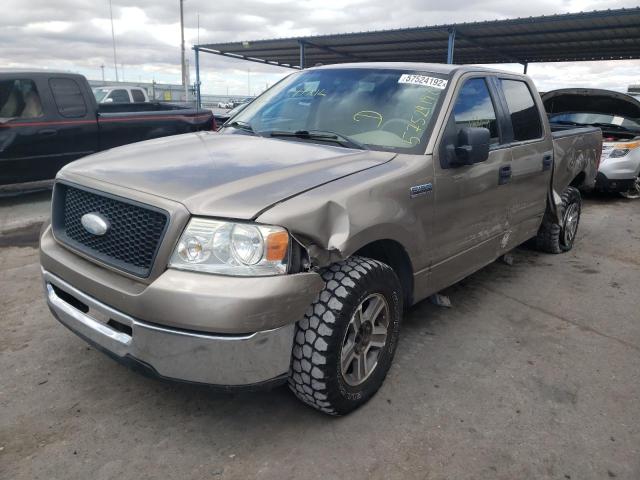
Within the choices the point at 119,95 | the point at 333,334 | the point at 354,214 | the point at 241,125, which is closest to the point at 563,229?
the point at 241,125

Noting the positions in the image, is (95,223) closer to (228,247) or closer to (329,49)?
(228,247)

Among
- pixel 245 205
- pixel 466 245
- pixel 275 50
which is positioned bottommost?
pixel 466 245

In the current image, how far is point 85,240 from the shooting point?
8.45ft

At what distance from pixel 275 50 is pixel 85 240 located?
78.4ft

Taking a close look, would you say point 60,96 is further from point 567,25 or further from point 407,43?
point 407,43

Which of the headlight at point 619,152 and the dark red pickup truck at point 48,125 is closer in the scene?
the dark red pickup truck at point 48,125

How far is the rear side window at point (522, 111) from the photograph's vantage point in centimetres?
412

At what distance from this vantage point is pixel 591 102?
30.0 feet

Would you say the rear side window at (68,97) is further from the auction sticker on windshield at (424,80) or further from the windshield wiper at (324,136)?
the auction sticker on windshield at (424,80)

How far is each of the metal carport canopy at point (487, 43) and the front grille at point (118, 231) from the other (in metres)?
14.3

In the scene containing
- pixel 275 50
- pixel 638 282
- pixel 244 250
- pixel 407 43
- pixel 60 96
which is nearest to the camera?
pixel 244 250

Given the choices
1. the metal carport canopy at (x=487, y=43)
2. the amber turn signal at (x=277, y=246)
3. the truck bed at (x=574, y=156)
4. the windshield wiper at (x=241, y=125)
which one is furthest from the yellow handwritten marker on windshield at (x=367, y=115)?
the metal carport canopy at (x=487, y=43)

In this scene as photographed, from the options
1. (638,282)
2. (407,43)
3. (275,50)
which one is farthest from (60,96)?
(275,50)

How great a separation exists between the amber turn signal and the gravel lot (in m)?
0.68
